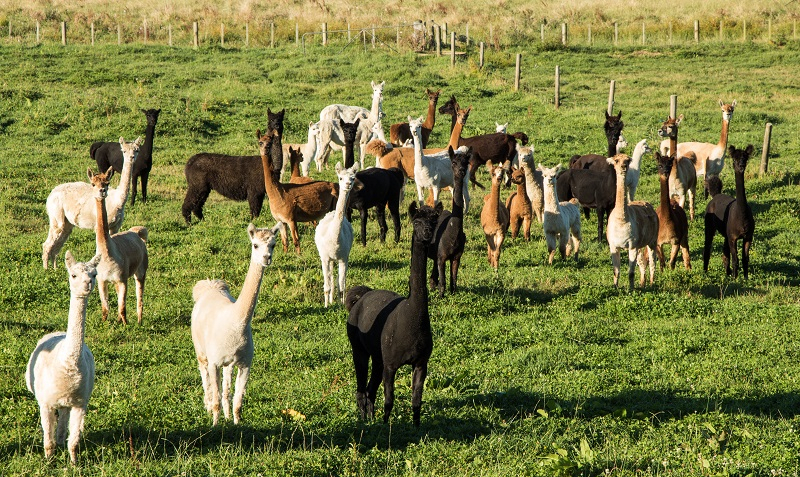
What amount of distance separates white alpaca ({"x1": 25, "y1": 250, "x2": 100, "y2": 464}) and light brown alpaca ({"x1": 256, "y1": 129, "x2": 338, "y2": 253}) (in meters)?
8.31

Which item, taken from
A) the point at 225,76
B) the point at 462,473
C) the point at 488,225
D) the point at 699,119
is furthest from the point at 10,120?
the point at 462,473

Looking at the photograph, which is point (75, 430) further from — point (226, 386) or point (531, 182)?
point (531, 182)

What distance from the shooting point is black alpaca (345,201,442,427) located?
752 cm

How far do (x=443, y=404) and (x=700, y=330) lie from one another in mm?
4389

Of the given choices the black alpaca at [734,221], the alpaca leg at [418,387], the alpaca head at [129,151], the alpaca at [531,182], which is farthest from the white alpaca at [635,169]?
the alpaca leg at [418,387]

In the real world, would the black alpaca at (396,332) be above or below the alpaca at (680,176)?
below

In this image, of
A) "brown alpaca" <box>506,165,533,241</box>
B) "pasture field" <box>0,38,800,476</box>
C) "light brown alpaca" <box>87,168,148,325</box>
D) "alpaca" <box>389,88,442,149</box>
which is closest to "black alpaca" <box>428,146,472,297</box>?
"pasture field" <box>0,38,800,476</box>

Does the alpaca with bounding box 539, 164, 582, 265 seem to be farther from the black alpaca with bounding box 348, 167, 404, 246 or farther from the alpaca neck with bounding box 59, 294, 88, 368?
the alpaca neck with bounding box 59, 294, 88, 368

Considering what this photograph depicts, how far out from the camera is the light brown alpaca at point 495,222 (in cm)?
1432

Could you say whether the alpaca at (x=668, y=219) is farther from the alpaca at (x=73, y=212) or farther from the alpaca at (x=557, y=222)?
the alpaca at (x=73, y=212)

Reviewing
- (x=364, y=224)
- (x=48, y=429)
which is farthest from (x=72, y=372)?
(x=364, y=224)

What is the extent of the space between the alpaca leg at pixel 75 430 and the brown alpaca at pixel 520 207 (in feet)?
33.0

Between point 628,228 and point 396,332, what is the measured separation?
267 inches

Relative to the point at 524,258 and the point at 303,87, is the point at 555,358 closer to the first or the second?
the point at 524,258
